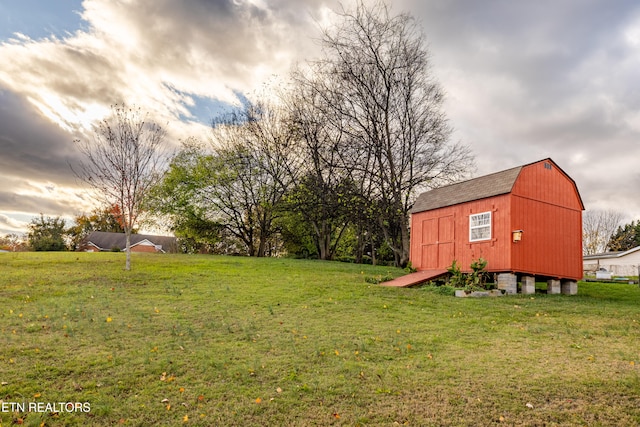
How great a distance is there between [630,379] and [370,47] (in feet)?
66.9

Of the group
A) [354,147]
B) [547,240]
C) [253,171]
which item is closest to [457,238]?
[547,240]

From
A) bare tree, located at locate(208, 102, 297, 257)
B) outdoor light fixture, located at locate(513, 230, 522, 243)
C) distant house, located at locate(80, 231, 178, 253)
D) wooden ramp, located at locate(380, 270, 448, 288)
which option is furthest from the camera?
distant house, located at locate(80, 231, 178, 253)

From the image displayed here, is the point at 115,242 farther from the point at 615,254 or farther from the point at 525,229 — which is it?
the point at 615,254

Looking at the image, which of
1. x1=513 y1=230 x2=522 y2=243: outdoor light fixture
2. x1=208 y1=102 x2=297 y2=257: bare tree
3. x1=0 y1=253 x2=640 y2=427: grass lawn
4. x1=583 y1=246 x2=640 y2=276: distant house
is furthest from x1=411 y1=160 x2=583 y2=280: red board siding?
x1=583 y1=246 x2=640 y2=276: distant house

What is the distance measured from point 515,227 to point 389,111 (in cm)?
1113

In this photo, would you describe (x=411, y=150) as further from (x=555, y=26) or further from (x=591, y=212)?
(x=591, y=212)

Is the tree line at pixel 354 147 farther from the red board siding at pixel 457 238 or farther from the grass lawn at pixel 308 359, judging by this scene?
the grass lawn at pixel 308 359

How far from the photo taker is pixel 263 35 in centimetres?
1531

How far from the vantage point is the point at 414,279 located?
52.0 ft

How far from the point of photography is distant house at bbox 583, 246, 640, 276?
34.7 m

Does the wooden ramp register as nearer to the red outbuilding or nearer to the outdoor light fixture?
the red outbuilding

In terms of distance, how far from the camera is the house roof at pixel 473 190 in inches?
595

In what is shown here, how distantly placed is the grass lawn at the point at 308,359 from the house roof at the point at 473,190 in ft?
15.3

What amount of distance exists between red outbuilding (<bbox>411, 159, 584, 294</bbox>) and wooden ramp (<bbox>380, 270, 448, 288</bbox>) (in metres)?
0.75
